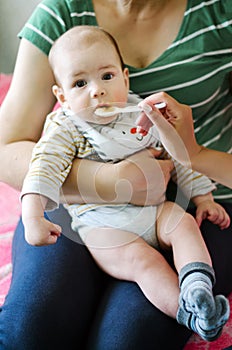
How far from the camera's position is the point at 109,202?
41.1 inches

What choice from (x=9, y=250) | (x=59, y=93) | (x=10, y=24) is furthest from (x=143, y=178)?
(x=10, y=24)

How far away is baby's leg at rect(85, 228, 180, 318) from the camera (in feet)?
3.19

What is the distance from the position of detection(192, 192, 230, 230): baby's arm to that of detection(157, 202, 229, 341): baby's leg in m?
0.07

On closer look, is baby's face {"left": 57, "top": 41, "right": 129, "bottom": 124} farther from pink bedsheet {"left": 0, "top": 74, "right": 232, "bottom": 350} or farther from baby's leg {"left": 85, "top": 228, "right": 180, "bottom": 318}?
pink bedsheet {"left": 0, "top": 74, "right": 232, "bottom": 350}

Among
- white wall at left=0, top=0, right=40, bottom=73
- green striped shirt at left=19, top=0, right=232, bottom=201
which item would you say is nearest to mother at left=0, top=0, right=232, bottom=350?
green striped shirt at left=19, top=0, right=232, bottom=201

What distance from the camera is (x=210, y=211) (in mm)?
1108

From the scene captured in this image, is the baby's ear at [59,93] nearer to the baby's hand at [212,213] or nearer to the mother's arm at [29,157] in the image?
the mother's arm at [29,157]

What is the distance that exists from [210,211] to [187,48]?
1.05ft

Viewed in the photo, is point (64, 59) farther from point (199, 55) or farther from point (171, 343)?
point (171, 343)

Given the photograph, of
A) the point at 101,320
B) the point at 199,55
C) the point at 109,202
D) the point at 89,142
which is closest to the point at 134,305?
the point at 101,320

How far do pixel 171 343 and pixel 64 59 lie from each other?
1.65ft

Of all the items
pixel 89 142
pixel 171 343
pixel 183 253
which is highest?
pixel 89 142

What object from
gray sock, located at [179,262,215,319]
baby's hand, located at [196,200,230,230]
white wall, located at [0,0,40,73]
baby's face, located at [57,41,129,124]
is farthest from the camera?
white wall, located at [0,0,40,73]

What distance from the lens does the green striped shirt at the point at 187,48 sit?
1.17 meters
